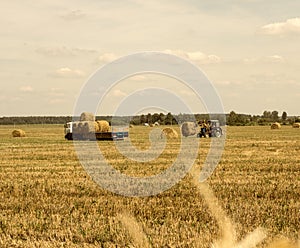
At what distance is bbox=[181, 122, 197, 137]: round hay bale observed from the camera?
1469 inches

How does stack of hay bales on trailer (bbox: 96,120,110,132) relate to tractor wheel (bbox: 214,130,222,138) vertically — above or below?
above

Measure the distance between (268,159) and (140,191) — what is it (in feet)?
26.0

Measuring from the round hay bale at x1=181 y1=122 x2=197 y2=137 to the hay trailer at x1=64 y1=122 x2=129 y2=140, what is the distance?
5387 millimetres

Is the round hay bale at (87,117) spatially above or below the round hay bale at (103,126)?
above

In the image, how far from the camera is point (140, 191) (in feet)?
36.2

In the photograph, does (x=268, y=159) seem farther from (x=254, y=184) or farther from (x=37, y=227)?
(x=37, y=227)

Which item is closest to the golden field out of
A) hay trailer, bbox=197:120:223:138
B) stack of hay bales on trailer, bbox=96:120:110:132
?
stack of hay bales on trailer, bbox=96:120:110:132

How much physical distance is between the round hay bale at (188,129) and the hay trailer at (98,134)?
5387mm

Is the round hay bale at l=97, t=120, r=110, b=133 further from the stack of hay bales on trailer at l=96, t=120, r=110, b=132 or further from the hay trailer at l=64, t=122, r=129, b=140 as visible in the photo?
the hay trailer at l=64, t=122, r=129, b=140

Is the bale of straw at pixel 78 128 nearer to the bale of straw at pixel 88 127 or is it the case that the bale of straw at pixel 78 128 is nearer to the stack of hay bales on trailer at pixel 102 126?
the bale of straw at pixel 88 127

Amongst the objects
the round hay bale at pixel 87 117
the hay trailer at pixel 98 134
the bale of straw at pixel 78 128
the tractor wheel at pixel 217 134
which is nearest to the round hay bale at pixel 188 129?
the tractor wheel at pixel 217 134

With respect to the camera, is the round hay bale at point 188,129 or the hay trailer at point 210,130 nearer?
the hay trailer at point 210,130

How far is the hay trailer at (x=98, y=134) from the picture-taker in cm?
3250

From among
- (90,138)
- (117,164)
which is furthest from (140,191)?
(90,138)
